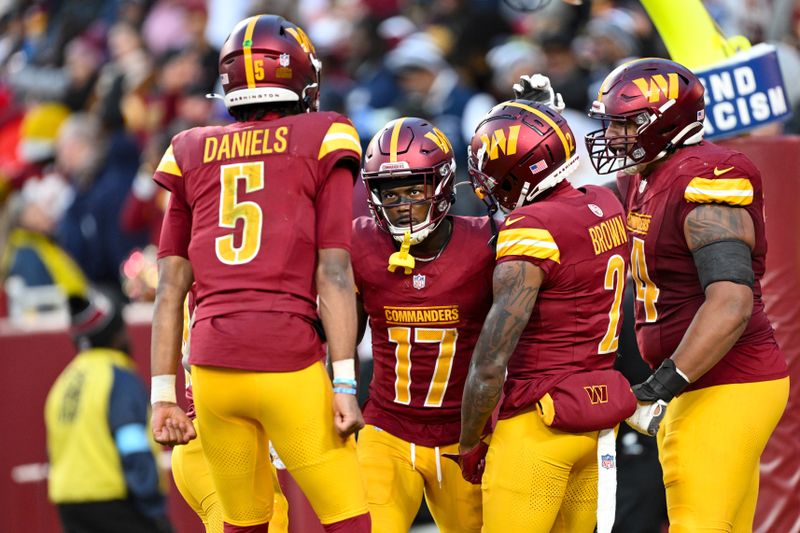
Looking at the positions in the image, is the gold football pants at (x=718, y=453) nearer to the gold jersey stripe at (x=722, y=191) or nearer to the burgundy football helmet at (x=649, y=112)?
the gold jersey stripe at (x=722, y=191)

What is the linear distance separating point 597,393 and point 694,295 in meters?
0.60

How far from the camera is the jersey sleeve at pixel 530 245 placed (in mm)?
4688

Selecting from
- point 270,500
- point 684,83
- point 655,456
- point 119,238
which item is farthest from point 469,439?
point 119,238

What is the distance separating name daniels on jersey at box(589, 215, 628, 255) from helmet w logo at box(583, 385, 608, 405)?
1.51 ft

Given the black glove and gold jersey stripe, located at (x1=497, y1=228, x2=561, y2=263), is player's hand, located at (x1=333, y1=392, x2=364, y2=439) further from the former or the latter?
the black glove

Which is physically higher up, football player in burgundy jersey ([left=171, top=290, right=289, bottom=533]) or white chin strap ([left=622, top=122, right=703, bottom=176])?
white chin strap ([left=622, top=122, right=703, bottom=176])

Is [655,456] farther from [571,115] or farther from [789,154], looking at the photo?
[571,115]

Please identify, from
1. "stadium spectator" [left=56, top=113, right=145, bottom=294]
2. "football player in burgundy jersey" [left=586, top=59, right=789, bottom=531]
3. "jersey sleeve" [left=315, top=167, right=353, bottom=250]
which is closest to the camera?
"jersey sleeve" [left=315, top=167, right=353, bottom=250]

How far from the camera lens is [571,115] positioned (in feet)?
28.0

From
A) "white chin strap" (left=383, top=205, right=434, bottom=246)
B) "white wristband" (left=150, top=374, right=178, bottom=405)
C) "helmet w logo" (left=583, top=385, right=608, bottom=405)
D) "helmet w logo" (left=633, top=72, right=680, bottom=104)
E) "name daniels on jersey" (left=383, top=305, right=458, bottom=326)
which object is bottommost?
"helmet w logo" (left=583, top=385, right=608, bottom=405)

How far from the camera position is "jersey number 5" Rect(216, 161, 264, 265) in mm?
4488

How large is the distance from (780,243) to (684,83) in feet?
5.13

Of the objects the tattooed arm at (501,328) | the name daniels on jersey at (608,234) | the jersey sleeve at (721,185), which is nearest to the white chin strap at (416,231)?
the tattooed arm at (501,328)

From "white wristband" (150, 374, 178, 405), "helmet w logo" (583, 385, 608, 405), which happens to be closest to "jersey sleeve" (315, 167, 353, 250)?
"white wristband" (150, 374, 178, 405)
